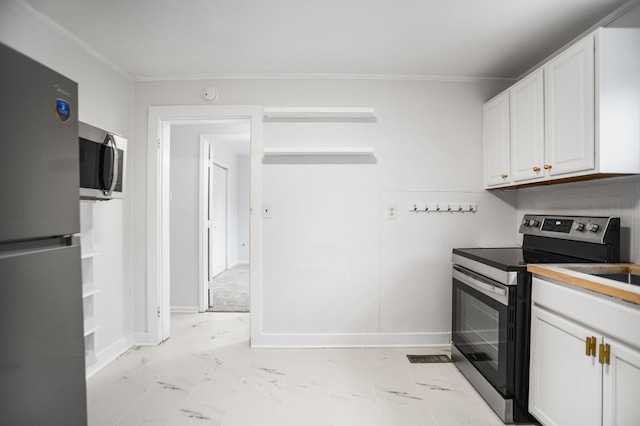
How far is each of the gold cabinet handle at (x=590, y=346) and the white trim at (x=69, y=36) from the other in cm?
333

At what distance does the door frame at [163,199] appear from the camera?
2801 mm

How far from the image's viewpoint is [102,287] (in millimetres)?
2520

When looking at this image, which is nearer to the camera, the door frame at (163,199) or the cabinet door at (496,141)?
the cabinet door at (496,141)

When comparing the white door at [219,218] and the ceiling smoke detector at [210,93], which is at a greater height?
the ceiling smoke detector at [210,93]

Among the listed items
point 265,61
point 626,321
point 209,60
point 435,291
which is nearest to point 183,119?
point 209,60

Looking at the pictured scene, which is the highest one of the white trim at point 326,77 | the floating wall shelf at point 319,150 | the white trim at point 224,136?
the white trim at point 326,77

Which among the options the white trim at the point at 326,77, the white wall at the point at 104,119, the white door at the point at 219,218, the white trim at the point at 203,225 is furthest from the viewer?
the white door at the point at 219,218

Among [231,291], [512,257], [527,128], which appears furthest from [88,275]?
[527,128]

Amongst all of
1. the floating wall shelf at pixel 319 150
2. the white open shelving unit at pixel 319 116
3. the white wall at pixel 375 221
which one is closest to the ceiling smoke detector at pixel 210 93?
the white wall at pixel 375 221

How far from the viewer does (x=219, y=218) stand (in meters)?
6.30

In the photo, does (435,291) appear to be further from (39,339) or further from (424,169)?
(39,339)

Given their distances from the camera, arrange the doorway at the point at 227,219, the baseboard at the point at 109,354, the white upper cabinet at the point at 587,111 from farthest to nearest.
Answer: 1. the doorway at the point at 227,219
2. the baseboard at the point at 109,354
3. the white upper cabinet at the point at 587,111

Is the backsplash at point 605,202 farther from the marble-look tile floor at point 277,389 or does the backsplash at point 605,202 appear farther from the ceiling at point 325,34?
the marble-look tile floor at point 277,389

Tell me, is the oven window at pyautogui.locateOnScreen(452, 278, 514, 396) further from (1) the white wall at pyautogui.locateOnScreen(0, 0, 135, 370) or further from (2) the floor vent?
(1) the white wall at pyautogui.locateOnScreen(0, 0, 135, 370)
